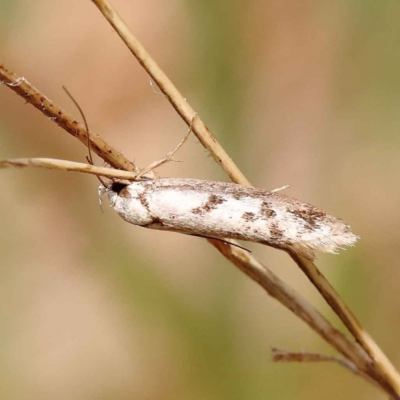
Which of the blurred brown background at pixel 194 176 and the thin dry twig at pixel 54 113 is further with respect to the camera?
the blurred brown background at pixel 194 176

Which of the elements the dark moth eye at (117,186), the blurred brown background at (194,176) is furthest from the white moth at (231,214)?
the blurred brown background at (194,176)

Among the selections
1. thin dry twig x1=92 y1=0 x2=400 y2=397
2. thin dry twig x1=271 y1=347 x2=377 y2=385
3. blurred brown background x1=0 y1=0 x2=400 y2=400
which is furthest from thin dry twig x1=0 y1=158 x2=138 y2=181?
blurred brown background x1=0 y1=0 x2=400 y2=400

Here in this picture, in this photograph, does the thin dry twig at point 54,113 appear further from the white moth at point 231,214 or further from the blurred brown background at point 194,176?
the blurred brown background at point 194,176

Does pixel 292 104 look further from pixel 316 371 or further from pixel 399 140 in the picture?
pixel 316 371

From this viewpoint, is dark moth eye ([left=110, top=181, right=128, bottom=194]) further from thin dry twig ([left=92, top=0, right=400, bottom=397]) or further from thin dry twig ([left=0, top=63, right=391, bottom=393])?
thin dry twig ([left=92, top=0, right=400, bottom=397])

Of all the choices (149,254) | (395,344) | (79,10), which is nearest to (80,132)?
(149,254)

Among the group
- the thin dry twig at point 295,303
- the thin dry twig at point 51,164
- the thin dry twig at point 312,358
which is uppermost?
the thin dry twig at point 51,164

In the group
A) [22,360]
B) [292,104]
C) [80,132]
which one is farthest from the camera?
[292,104]
